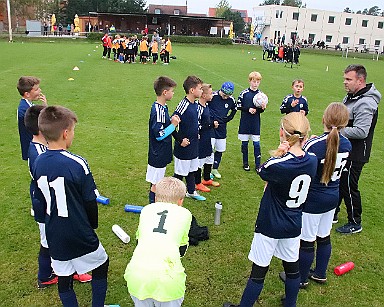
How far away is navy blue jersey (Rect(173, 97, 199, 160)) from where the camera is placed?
577 centimetres

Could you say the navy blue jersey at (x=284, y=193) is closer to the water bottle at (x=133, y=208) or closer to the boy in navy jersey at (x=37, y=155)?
the boy in navy jersey at (x=37, y=155)

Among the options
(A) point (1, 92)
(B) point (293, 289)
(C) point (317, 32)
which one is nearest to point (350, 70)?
(B) point (293, 289)

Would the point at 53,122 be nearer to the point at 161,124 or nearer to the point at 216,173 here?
the point at 161,124

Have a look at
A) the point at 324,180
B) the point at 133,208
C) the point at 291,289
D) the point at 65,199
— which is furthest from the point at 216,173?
the point at 65,199

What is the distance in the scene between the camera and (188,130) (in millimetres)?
5867

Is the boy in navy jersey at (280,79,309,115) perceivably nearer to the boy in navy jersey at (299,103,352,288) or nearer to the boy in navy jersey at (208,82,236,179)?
the boy in navy jersey at (208,82,236,179)

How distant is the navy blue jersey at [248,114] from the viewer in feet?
25.6

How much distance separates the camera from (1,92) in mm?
14664

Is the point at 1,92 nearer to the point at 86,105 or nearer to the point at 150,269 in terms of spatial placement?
the point at 86,105

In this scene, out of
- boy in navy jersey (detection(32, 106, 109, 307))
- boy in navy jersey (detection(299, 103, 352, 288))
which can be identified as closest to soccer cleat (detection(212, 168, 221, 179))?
boy in navy jersey (detection(299, 103, 352, 288))

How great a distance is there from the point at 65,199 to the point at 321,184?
2.54 m

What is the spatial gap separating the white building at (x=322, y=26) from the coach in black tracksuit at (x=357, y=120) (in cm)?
7980

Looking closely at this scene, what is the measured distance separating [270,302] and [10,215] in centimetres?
395

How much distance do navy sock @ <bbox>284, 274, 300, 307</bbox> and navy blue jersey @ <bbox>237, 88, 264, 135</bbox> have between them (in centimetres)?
451
